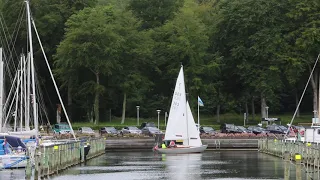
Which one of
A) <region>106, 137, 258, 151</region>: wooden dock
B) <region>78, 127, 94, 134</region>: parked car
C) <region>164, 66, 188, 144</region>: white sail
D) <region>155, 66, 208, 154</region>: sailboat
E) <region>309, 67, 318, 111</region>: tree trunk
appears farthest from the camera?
<region>309, 67, 318, 111</region>: tree trunk

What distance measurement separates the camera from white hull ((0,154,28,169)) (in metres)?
54.0

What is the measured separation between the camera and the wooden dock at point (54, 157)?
45956 millimetres

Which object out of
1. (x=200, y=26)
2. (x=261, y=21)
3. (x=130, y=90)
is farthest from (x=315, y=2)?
(x=130, y=90)

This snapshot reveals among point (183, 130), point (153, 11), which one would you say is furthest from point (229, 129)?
point (153, 11)

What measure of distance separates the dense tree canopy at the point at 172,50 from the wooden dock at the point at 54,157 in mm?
43434

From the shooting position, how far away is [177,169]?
55.5 m

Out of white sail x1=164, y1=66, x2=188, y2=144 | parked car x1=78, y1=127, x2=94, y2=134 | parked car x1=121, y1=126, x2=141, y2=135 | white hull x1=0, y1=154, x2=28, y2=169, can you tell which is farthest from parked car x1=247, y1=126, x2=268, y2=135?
white hull x1=0, y1=154, x2=28, y2=169

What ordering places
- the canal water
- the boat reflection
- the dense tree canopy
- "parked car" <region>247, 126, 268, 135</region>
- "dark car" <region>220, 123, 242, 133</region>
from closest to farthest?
the canal water < the boat reflection < "parked car" <region>247, 126, 268, 135</region> < "dark car" <region>220, 123, 242, 133</region> < the dense tree canopy

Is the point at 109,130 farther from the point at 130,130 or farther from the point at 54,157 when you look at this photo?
the point at 54,157

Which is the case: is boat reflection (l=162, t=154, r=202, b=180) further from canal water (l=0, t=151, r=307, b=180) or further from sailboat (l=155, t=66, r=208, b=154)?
sailboat (l=155, t=66, r=208, b=154)

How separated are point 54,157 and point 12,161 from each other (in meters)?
4.81

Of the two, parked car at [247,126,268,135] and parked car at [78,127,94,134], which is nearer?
parked car at [78,127,94,134]

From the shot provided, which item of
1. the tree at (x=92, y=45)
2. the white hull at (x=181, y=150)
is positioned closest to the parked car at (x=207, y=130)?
the white hull at (x=181, y=150)

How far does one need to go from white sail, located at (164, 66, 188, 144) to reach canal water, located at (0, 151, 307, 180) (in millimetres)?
7141
